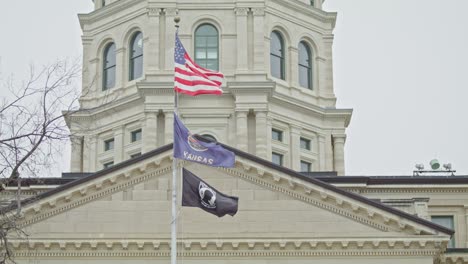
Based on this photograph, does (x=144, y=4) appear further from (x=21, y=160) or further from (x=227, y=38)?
(x=21, y=160)

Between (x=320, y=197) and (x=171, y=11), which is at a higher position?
(x=171, y=11)

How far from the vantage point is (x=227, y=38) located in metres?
66.2

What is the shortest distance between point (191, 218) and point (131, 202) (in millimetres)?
2459

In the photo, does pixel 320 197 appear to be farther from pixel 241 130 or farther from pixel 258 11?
pixel 258 11

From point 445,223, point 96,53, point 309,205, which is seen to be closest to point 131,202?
point 309,205

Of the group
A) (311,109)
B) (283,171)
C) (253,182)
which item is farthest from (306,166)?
(283,171)

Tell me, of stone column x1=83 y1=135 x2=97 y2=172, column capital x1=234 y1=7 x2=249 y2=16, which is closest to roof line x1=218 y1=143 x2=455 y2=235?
stone column x1=83 y1=135 x2=97 y2=172

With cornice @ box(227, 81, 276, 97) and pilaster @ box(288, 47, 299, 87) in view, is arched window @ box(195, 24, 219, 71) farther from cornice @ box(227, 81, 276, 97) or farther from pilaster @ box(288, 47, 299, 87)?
pilaster @ box(288, 47, 299, 87)

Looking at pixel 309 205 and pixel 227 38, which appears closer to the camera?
pixel 309 205

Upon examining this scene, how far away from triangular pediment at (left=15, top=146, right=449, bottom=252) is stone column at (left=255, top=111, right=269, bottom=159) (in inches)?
560

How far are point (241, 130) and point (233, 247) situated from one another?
16.2m

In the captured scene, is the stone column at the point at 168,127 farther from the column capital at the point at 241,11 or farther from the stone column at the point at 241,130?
the column capital at the point at 241,11

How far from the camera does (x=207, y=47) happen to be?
6650cm

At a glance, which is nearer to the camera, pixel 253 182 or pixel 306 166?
pixel 253 182
